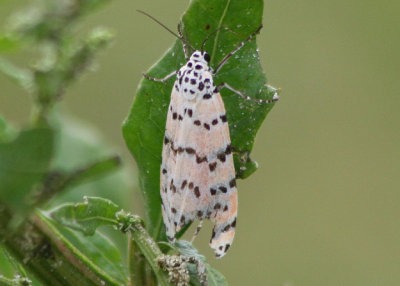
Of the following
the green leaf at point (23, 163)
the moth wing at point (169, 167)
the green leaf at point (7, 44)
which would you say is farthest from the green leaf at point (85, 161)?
the green leaf at point (23, 163)

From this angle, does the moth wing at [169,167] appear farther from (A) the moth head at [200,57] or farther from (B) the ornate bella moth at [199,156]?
(A) the moth head at [200,57]

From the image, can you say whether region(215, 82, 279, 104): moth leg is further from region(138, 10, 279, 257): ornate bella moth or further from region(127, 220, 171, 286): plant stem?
region(127, 220, 171, 286): plant stem

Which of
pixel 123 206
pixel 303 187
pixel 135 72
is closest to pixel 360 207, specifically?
pixel 303 187

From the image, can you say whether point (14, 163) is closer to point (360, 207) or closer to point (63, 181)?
point (63, 181)

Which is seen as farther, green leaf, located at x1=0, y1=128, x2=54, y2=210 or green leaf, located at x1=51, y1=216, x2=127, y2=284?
green leaf, located at x1=51, y1=216, x2=127, y2=284

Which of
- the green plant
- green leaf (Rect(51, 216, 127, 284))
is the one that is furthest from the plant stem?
green leaf (Rect(51, 216, 127, 284))

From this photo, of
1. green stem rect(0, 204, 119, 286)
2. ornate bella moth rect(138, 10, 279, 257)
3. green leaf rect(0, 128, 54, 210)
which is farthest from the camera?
ornate bella moth rect(138, 10, 279, 257)

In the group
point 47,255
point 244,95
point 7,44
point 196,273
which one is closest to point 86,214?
point 47,255
